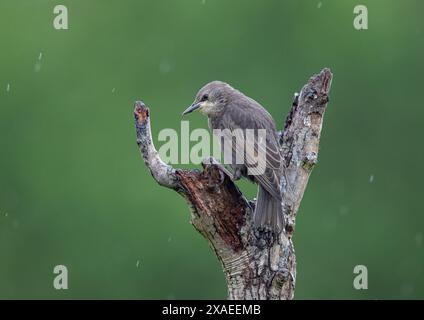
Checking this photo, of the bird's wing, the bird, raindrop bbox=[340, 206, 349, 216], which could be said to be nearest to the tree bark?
the bird

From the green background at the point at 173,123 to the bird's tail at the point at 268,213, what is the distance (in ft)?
30.0

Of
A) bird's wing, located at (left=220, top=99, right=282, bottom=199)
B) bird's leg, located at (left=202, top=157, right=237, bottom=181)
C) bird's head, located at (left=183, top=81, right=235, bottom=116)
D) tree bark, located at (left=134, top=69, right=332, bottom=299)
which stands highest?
bird's head, located at (left=183, top=81, right=235, bottom=116)

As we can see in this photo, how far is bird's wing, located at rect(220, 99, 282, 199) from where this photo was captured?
317 inches

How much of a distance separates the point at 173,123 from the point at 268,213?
30.5 feet

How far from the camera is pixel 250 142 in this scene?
8.60 meters

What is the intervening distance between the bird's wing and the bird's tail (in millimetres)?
81

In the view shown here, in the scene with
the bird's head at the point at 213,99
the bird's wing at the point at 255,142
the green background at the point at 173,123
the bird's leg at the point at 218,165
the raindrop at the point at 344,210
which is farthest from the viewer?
the raindrop at the point at 344,210

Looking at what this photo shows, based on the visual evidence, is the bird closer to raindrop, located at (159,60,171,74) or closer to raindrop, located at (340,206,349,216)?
raindrop, located at (159,60,171,74)

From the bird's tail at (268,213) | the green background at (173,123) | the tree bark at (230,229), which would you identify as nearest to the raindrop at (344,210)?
the green background at (173,123)

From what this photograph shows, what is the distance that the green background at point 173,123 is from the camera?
698 inches
